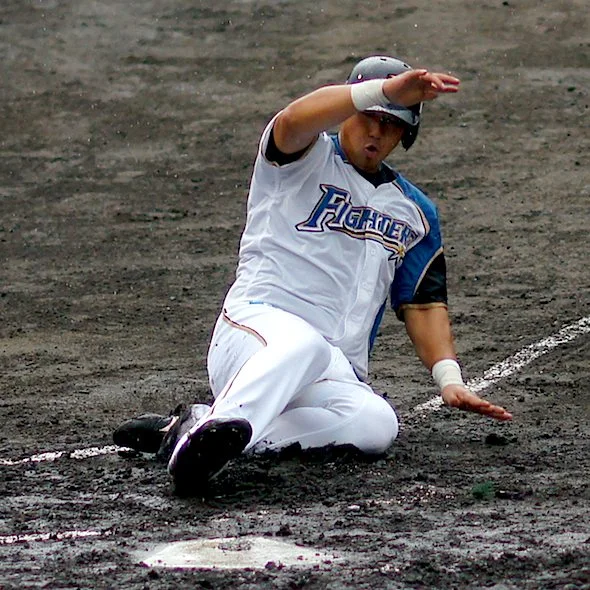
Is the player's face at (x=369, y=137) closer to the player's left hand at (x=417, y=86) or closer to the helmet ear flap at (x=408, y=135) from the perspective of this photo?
the helmet ear flap at (x=408, y=135)

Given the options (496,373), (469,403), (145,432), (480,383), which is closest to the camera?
(469,403)

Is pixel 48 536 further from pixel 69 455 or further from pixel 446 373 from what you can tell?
pixel 446 373

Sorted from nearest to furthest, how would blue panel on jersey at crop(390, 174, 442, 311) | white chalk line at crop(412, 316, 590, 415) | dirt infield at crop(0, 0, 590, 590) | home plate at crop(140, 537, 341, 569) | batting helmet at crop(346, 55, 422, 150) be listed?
home plate at crop(140, 537, 341, 569), dirt infield at crop(0, 0, 590, 590), batting helmet at crop(346, 55, 422, 150), blue panel on jersey at crop(390, 174, 442, 311), white chalk line at crop(412, 316, 590, 415)

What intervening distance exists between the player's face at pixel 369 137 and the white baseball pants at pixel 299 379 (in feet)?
2.12

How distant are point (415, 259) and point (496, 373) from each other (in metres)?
1.60

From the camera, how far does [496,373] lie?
6.61 meters

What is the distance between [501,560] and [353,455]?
1.30 meters

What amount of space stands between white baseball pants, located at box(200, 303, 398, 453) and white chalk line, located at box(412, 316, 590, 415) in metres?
1.14

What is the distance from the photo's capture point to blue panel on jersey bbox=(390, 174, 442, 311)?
5.17 meters

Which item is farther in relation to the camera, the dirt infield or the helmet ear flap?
the helmet ear flap

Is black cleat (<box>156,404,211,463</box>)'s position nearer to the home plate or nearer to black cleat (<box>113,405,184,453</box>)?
black cleat (<box>113,405,184,453</box>)

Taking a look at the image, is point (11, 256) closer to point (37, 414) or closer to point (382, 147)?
point (37, 414)

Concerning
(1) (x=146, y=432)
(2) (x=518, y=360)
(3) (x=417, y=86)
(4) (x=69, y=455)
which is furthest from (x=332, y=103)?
(2) (x=518, y=360)

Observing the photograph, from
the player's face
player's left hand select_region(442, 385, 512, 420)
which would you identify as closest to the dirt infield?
player's left hand select_region(442, 385, 512, 420)
